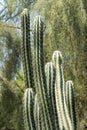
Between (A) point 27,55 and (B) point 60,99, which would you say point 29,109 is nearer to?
(A) point 27,55

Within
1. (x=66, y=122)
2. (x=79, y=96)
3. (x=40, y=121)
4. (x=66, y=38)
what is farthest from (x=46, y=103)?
(x=79, y=96)

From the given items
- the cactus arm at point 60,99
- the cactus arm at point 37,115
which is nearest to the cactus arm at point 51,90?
the cactus arm at point 37,115

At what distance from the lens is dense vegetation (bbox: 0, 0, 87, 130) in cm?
805

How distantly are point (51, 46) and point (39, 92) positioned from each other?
301cm

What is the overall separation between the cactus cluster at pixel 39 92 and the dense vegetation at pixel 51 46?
209cm

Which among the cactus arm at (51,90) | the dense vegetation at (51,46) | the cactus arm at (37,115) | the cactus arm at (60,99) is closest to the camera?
the cactus arm at (51,90)

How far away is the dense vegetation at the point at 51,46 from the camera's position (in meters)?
8.05

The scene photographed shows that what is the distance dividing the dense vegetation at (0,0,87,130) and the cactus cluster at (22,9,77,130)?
82.3 inches

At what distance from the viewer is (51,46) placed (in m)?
8.34

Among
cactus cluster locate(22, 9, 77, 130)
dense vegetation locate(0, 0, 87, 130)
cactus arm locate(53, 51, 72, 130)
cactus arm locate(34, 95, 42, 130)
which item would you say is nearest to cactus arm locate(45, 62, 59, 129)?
cactus cluster locate(22, 9, 77, 130)

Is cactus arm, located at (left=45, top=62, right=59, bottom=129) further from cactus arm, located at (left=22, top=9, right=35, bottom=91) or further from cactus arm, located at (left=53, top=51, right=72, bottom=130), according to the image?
cactus arm, located at (left=53, top=51, right=72, bottom=130)

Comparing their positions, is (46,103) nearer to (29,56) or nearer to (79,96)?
(29,56)

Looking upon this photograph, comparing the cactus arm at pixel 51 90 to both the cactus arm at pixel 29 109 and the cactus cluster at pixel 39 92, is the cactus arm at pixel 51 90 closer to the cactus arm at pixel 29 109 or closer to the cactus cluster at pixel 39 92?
the cactus cluster at pixel 39 92

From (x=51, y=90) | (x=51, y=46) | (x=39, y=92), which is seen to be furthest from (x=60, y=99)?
(x=51, y=46)
